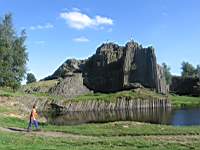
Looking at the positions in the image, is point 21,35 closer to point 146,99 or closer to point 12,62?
point 12,62

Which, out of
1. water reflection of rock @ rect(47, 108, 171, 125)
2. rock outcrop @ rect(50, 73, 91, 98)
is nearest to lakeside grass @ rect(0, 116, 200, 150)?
water reflection of rock @ rect(47, 108, 171, 125)

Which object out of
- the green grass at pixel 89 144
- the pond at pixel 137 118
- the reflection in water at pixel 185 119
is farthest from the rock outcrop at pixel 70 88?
the green grass at pixel 89 144

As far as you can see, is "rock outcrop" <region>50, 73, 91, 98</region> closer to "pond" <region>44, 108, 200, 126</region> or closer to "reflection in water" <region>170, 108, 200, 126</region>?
"pond" <region>44, 108, 200, 126</region>

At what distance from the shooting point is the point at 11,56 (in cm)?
7788

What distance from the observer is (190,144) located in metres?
33.2

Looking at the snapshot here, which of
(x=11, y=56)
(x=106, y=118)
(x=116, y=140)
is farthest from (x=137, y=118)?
(x=116, y=140)

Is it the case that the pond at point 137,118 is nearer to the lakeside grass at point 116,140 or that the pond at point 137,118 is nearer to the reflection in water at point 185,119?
the reflection in water at point 185,119

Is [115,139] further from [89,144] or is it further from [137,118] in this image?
[137,118]

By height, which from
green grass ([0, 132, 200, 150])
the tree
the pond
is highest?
the tree

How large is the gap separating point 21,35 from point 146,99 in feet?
304

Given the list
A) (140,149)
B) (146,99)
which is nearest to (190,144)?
(140,149)

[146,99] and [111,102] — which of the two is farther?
[146,99]

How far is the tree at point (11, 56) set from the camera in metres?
76.8

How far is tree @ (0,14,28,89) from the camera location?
76812 millimetres
